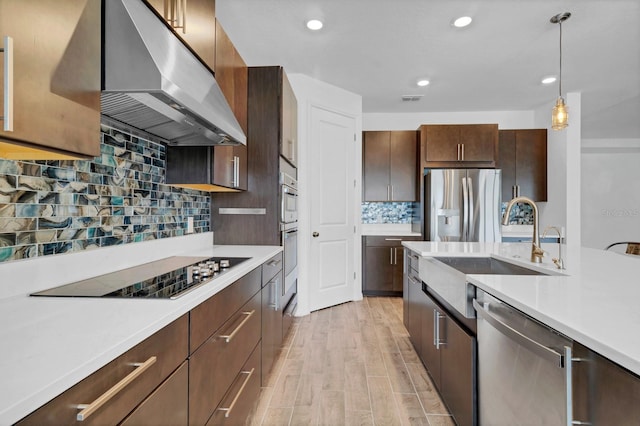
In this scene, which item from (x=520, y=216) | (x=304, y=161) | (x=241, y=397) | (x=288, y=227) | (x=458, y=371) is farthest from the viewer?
(x=520, y=216)

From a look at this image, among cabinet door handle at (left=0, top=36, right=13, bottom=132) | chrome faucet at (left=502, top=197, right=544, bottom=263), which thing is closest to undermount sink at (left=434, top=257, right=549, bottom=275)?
chrome faucet at (left=502, top=197, right=544, bottom=263)

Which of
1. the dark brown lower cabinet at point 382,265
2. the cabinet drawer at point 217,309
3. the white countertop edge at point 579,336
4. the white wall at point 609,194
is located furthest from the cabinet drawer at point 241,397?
the white wall at point 609,194

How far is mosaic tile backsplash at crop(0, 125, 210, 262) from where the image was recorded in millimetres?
1042

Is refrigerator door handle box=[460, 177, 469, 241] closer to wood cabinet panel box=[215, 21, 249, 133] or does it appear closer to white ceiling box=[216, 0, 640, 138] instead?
white ceiling box=[216, 0, 640, 138]

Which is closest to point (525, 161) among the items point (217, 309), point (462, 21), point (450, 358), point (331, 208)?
point (462, 21)

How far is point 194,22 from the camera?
1.51 meters

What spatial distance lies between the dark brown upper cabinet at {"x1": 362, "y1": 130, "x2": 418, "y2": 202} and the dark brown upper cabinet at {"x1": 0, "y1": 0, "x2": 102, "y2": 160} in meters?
3.90

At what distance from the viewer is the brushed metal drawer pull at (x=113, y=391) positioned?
560mm

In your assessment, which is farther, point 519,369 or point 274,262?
point 274,262

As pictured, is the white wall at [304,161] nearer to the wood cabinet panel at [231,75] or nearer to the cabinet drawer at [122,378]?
the wood cabinet panel at [231,75]

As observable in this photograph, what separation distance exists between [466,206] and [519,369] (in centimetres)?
337

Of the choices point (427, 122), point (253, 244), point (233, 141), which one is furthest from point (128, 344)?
point (427, 122)

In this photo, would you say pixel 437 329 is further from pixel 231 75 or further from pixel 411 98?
pixel 411 98

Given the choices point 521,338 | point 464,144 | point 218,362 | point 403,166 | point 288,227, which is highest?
point 464,144
